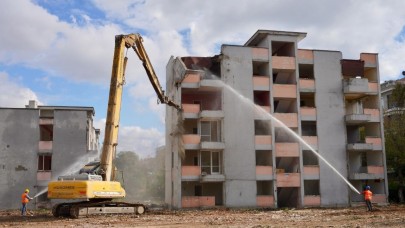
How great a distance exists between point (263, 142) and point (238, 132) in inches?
92.1

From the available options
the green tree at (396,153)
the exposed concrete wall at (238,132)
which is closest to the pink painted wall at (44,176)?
the exposed concrete wall at (238,132)

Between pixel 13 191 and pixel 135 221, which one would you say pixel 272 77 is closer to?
pixel 135 221

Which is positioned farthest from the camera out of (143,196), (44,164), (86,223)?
(143,196)

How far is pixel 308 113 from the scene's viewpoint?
41594mm

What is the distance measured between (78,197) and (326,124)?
24.7 meters

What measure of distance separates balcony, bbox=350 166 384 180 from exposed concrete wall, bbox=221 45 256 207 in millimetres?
9416

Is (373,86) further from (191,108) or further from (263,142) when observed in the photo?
(191,108)

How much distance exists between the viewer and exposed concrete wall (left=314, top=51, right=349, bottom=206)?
40.8m

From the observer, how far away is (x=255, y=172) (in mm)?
39250

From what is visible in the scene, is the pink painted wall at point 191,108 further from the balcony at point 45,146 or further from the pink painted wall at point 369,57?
the pink painted wall at point 369,57

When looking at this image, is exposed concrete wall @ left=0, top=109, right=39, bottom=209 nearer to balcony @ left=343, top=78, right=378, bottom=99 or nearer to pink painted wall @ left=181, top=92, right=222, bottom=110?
pink painted wall @ left=181, top=92, right=222, bottom=110

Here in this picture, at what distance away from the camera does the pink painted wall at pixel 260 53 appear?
134ft

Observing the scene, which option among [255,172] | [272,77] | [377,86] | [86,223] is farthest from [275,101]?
[86,223]

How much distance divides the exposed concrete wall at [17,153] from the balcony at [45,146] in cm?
35
